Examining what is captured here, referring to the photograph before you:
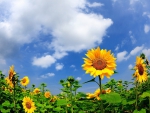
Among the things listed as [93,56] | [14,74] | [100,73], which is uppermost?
[14,74]

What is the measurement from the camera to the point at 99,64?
399 centimetres

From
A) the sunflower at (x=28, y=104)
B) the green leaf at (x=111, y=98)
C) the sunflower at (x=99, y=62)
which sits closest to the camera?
the green leaf at (x=111, y=98)

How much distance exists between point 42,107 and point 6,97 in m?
0.94

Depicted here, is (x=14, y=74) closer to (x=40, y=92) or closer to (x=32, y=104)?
(x=32, y=104)

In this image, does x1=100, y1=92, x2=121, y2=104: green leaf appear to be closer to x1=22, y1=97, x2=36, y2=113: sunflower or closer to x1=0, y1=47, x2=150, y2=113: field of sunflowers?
x1=0, y1=47, x2=150, y2=113: field of sunflowers

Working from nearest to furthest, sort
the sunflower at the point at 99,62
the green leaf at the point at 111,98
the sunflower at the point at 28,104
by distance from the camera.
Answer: the green leaf at the point at 111,98 < the sunflower at the point at 99,62 < the sunflower at the point at 28,104

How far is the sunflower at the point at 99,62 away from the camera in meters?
3.87

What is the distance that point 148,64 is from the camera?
222 inches

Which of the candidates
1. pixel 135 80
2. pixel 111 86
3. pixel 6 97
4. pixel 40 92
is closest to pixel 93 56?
pixel 135 80

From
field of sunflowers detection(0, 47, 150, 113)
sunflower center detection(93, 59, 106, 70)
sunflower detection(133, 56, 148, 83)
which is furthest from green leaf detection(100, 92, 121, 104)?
sunflower detection(133, 56, 148, 83)

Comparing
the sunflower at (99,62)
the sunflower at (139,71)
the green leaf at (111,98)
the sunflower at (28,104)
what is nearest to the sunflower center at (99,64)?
the sunflower at (99,62)

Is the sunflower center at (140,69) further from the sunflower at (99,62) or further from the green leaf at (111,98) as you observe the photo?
the green leaf at (111,98)

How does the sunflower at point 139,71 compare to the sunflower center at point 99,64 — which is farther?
the sunflower at point 139,71

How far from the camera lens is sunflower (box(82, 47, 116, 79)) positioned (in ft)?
12.7
